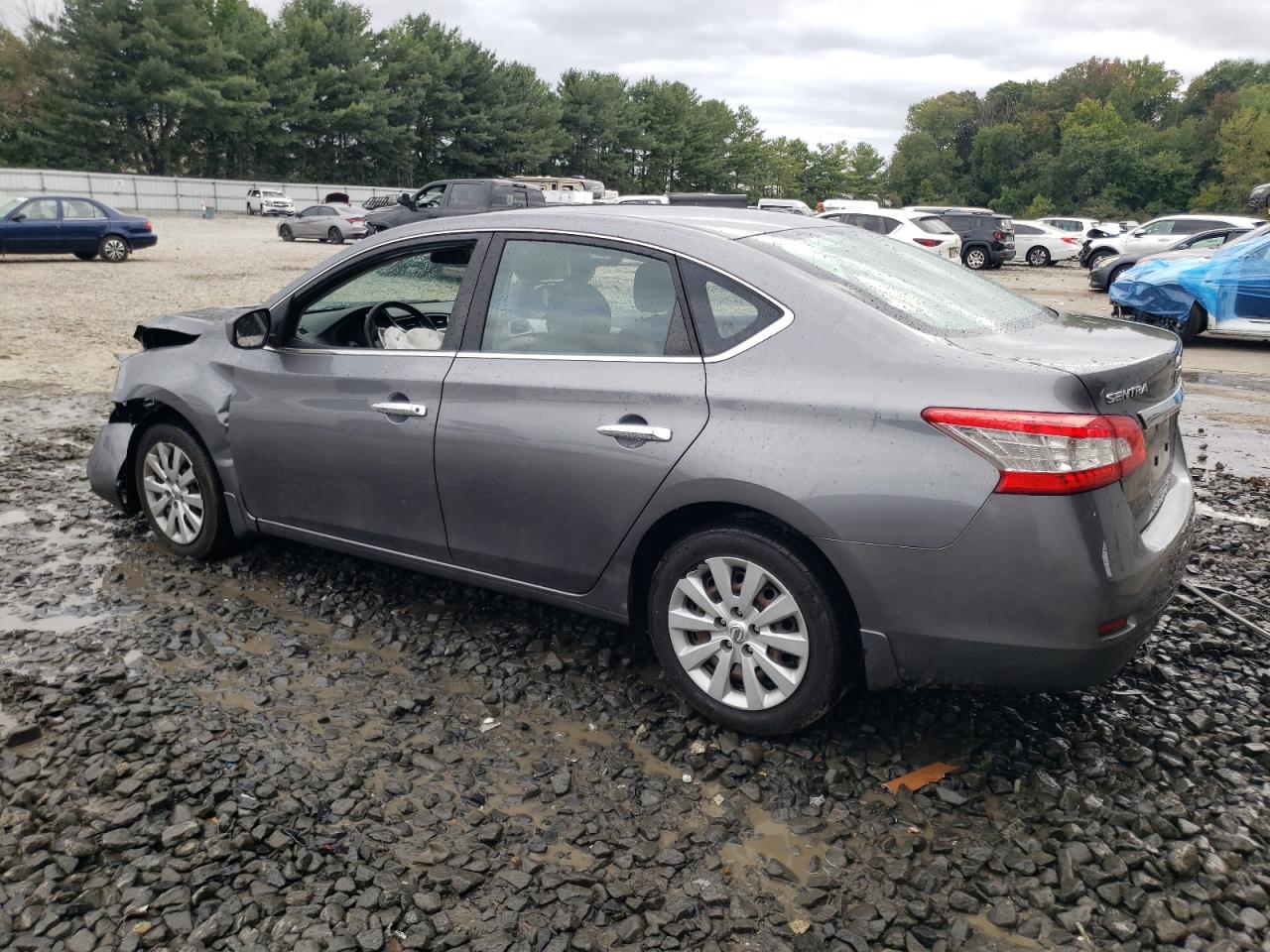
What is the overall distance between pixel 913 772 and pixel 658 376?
1.50 metres

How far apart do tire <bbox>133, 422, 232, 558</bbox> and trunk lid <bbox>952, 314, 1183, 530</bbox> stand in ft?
11.0

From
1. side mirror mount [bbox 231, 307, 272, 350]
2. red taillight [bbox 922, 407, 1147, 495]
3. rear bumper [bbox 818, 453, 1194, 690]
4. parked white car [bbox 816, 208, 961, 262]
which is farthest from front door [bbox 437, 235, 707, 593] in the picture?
parked white car [bbox 816, 208, 961, 262]

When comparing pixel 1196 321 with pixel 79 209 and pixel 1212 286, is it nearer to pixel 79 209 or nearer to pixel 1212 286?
pixel 1212 286

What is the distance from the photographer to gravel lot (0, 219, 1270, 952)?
258cm

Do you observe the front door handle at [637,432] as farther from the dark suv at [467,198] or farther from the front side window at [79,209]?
the front side window at [79,209]

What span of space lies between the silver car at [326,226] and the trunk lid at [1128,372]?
32237 mm

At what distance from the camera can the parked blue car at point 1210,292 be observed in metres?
12.2

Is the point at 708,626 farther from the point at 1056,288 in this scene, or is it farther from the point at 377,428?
the point at 1056,288

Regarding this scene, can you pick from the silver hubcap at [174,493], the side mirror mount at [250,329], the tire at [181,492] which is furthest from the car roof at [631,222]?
the silver hubcap at [174,493]

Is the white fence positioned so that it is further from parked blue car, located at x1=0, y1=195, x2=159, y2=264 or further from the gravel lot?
the gravel lot

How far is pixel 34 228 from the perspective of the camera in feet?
69.5

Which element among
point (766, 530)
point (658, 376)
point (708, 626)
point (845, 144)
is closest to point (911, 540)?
point (766, 530)

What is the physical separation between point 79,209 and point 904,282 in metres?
23.0

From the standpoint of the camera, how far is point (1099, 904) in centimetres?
263
